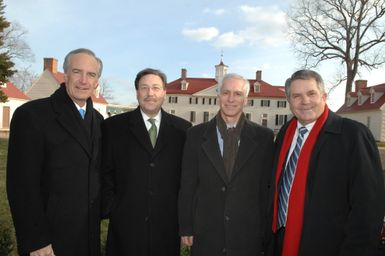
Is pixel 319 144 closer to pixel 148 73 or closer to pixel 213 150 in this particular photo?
pixel 213 150

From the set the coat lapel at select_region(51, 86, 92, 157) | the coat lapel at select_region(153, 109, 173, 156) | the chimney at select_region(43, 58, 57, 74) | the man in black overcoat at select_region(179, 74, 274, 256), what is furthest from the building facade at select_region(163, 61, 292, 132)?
the coat lapel at select_region(51, 86, 92, 157)

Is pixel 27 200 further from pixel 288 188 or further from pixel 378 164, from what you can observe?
pixel 378 164

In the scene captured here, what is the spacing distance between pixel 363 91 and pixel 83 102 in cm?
4825

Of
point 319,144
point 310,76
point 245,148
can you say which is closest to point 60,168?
point 245,148

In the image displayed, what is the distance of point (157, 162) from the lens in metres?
4.31

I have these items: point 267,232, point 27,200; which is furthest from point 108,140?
point 267,232

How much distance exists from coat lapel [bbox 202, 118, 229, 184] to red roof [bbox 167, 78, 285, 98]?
6377 centimetres

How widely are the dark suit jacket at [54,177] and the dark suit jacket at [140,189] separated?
1.18 feet

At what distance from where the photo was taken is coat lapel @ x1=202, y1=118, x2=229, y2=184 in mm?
3920

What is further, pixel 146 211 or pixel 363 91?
pixel 363 91

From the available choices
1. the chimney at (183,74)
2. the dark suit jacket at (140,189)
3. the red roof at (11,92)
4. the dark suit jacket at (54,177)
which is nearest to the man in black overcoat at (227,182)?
the dark suit jacket at (140,189)

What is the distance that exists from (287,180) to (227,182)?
0.62 m

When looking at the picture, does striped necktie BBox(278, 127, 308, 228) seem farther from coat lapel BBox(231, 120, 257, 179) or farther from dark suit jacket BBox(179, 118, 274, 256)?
coat lapel BBox(231, 120, 257, 179)

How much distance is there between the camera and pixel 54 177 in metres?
3.62
